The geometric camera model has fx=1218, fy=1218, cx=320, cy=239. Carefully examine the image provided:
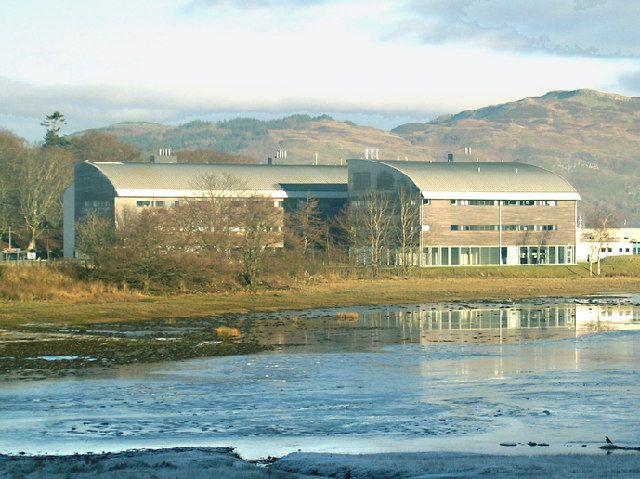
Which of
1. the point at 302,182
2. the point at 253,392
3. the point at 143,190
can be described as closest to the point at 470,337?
the point at 253,392

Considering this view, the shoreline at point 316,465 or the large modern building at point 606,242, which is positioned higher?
the large modern building at point 606,242

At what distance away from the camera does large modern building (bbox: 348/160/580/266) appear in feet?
381

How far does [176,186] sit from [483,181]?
3027 cm

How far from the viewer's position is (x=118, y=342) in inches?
1732

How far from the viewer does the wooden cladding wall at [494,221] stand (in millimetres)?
116375

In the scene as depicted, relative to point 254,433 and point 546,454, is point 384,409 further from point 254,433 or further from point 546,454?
point 546,454

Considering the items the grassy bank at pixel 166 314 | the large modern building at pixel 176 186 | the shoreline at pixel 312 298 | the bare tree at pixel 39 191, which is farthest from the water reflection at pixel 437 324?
the bare tree at pixel 39 191

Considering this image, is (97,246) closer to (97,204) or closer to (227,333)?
(227,333)

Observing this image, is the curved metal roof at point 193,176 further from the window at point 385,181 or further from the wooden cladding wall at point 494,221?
the wooden cladding wall at point 494,221

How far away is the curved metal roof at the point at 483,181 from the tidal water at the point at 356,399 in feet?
231

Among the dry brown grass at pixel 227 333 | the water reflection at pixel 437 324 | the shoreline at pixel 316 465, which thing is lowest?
the shoreline at pixel 316 465

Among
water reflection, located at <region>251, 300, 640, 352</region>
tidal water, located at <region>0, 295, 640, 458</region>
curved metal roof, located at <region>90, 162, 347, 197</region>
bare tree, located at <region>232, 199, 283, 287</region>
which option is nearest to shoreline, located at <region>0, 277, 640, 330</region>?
bare tree, located at <region>232, 199, 283, 287</region>

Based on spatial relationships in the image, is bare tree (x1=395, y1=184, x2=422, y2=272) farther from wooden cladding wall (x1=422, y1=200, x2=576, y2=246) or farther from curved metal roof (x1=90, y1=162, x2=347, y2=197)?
curved metal roof (x1=90, y1=162, x2=347, y2=197)

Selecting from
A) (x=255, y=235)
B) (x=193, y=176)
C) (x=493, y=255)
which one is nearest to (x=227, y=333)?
(x=255, y=235)
